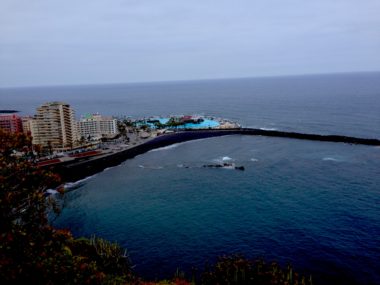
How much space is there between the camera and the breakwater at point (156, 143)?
7656 cm

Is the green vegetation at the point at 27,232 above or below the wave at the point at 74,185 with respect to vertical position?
above

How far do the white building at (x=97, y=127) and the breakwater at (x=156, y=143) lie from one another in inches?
701

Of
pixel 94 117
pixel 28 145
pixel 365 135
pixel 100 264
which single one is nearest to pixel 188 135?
pixel 94 117

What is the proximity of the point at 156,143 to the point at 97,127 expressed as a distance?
24610mm

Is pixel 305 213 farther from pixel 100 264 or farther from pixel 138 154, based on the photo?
pixel 138 154

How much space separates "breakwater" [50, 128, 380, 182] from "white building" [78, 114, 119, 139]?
58.4ft

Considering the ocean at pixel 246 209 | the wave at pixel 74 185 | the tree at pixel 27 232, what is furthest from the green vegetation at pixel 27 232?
the wave at pixel 74 185

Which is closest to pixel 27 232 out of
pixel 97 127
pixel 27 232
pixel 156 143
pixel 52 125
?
pixel 27 232

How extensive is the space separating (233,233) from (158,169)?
34.7m

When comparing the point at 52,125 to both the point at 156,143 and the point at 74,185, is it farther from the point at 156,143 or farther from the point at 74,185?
the point at 74,185

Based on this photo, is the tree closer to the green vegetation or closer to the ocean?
the green vegetation

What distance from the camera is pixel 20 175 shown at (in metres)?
14.2

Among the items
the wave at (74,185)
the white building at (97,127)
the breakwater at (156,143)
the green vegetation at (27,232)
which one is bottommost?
the wave at (74,185)

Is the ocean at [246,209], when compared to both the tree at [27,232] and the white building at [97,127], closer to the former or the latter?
→ the tree at [27,232]
